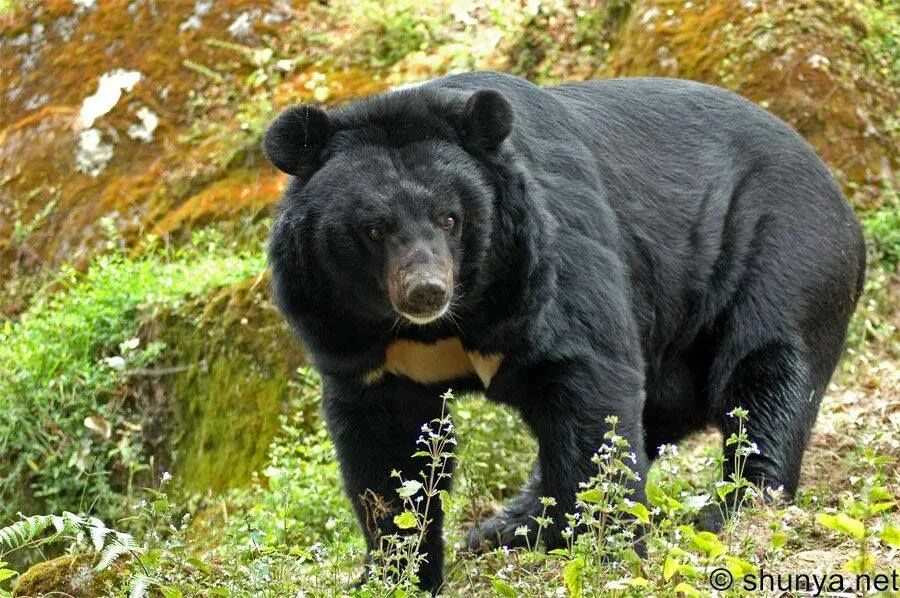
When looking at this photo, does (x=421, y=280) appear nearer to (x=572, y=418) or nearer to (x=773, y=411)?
(x=572, y=418)

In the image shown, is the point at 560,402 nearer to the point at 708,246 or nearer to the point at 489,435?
the point at 708,246

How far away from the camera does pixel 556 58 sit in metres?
9.66

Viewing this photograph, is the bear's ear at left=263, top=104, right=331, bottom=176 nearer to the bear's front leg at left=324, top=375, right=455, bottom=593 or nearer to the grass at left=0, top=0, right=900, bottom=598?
the bear's front leg at left=324, top=375, right=455, bottom=593

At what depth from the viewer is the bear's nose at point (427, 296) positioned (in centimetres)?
411

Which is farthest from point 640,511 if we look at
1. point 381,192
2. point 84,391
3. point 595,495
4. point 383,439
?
point 84,391

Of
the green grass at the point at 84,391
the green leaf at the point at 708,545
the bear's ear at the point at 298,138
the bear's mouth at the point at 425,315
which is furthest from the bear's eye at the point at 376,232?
the green grass at the point at 84,391

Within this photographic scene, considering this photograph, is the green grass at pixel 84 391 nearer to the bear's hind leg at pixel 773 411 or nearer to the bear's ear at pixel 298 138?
the bear's ear at pixel 298 138

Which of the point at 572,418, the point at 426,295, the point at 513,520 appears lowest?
the point at 513,520

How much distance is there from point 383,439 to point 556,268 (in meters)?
0.92

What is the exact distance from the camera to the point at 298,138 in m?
4.55

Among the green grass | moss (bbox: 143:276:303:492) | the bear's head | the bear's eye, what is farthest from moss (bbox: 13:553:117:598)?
moss (bbox: 143:276:303:492)

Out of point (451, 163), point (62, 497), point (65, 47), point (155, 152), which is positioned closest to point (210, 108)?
point (155, 152)

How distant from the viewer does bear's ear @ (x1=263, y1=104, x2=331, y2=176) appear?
177 inches

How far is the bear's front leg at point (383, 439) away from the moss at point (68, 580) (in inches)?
43.5
